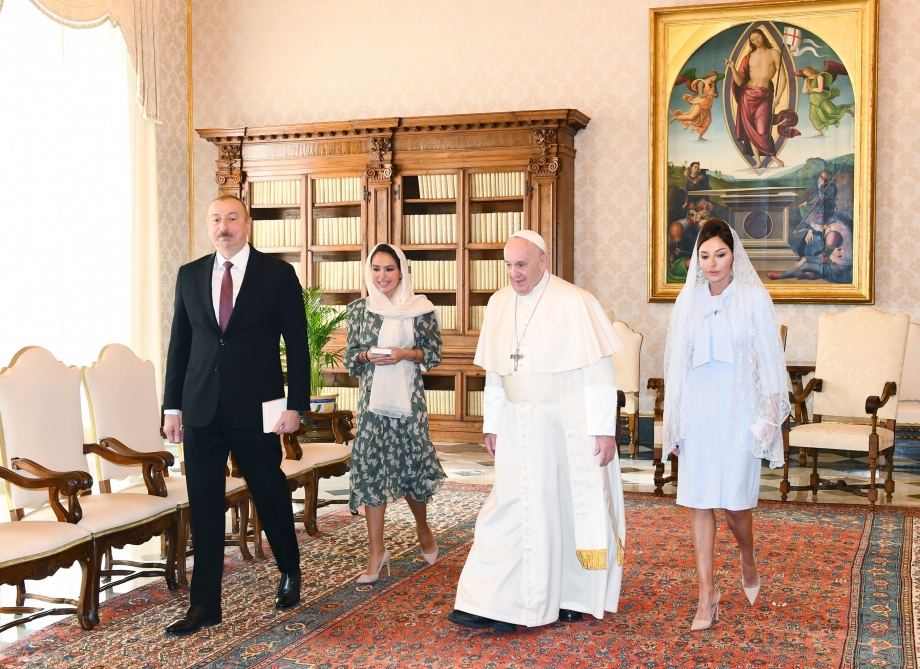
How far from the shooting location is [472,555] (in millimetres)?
4195

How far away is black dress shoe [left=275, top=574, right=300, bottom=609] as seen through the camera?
14.7 feet

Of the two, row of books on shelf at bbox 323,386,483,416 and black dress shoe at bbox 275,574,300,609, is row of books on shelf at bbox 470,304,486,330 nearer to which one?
row of books on shelf at bbox 323,386,483,416

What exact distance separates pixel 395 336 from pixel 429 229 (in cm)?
478

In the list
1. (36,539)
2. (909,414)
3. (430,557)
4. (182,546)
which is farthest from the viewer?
(909,414)

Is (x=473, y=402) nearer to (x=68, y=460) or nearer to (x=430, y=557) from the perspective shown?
(x=430, y=557)

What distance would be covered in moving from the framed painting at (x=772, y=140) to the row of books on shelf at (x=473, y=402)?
6.34 feet

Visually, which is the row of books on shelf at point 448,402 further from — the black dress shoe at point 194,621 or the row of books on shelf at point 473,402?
the black dress shoe at point 194,621

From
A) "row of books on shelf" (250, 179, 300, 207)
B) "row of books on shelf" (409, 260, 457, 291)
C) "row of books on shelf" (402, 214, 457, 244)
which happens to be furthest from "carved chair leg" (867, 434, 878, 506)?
"row of books on shelf" (250, 179, 300, 207)

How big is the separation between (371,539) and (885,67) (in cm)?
661

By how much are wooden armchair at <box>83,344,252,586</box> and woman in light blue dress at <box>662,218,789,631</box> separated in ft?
7.47

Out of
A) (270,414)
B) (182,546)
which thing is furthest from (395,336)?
(182,546)

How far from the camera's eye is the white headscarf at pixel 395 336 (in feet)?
16.4

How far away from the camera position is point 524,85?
9.88m

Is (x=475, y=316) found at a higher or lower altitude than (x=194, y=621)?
higher
